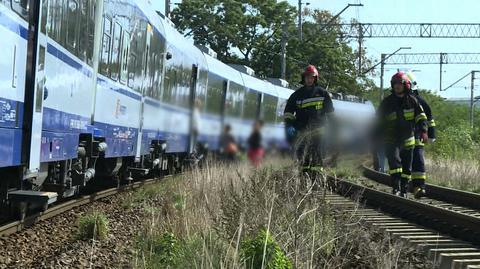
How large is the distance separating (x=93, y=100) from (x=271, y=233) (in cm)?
512

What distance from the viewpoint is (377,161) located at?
77.8ft

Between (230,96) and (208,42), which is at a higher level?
A: (208,42)

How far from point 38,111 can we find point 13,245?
1505 mm

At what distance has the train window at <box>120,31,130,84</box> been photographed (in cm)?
1199

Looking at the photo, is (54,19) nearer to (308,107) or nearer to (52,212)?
(52,212)

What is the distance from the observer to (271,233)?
582 centimetres

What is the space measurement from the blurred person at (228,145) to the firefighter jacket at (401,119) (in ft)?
8.59

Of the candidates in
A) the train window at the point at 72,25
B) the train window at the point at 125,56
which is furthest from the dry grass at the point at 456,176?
the train window at the point at 72,25

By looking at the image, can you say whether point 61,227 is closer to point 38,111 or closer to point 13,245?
point 13,245

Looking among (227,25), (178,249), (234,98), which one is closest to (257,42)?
(227,25)

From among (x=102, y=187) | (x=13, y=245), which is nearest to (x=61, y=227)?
(x=13, y=245)

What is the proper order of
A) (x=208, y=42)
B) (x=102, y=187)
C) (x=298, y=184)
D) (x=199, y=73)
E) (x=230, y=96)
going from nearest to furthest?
(x=298, y=184) < (x=102, y=187) < (x=199, y=73) < (x=230, y=96) < (x=208, y=42)

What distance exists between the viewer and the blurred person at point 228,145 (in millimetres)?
12812

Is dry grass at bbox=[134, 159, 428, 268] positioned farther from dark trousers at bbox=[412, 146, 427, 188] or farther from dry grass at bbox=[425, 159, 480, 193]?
dry grass at bbox=[425, 159, 480, 193]
